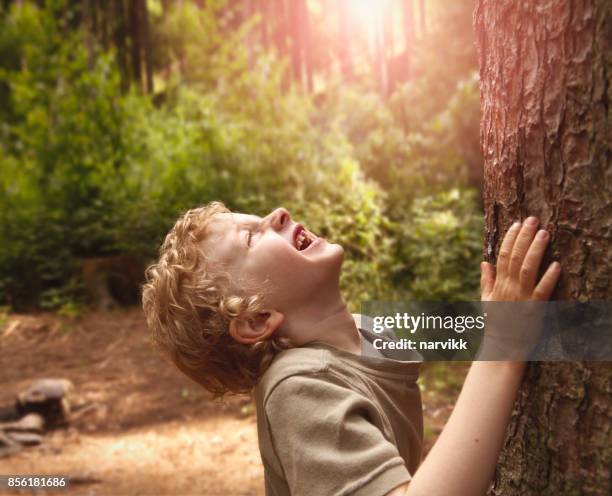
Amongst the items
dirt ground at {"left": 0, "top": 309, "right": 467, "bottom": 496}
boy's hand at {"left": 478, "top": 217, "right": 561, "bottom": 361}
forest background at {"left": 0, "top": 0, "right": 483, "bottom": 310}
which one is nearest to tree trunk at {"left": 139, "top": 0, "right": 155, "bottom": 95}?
forest background at {"left": 0, "top": 0, "right": 483, "bottom": 310}

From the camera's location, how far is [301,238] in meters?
1.75

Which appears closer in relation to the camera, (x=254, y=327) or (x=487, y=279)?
(x=487, y=279)

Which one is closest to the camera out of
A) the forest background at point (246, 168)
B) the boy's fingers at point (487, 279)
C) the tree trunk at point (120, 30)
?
the boy's fingers at point (487, 279)

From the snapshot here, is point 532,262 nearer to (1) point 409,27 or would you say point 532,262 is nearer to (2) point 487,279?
(2) point 487,279

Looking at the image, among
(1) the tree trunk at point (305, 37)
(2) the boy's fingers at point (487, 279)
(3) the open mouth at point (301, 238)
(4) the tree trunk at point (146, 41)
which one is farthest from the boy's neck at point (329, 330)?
(1) the tree trunk at point (305, 37)

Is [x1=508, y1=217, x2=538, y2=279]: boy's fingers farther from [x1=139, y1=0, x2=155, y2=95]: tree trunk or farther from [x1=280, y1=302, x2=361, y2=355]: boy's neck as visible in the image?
[x1=139, y1=0, x2=155, y2=95]: tree trunk

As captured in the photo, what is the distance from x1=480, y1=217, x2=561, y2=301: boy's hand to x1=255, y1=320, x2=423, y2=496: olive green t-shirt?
0.36m

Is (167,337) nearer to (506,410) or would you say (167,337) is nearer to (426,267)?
(506,410)

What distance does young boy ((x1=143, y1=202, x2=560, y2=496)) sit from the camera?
4.22 feet

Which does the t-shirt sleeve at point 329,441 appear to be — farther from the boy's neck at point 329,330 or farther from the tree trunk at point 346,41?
the tree trunk at point 346,41

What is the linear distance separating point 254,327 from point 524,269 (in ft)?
2.21

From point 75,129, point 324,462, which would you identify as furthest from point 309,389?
point 75,129

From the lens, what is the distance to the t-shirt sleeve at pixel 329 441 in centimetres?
126

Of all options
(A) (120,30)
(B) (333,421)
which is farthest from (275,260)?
(A) (120,30)
